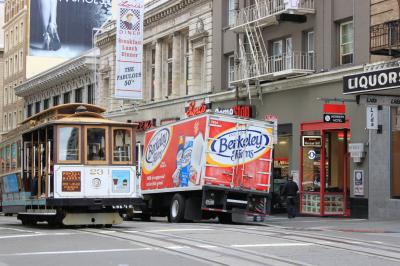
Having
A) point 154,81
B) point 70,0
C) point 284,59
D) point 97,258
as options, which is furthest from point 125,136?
point 70,0

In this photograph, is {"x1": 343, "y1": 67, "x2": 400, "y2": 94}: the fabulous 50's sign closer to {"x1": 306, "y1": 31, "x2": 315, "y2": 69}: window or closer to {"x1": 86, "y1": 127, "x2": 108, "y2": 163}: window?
{"x1": 306, "y1": 31, "x2": 315, "y2": 69}: window

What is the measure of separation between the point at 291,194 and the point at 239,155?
401 centimetres

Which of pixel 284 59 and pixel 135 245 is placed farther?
pixel 284 59

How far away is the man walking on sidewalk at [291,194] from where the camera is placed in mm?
25781

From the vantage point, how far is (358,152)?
2506 cm

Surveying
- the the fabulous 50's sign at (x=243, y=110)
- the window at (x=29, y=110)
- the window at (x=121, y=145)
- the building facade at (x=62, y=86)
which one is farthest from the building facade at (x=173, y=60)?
the window at (x=29, y=110)

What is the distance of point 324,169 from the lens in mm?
27375

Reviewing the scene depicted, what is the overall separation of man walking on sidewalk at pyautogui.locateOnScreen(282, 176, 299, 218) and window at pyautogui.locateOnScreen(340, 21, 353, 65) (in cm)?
489

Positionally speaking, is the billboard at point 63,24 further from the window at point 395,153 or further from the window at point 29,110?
the window at point 395,153

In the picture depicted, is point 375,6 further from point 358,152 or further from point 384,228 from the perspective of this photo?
point 384,228

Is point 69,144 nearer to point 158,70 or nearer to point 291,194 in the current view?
point 291,194

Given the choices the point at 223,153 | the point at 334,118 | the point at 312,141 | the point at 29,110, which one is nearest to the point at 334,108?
the point at 334,118

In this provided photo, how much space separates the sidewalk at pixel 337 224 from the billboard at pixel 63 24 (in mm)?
49394

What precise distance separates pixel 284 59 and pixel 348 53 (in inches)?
140
